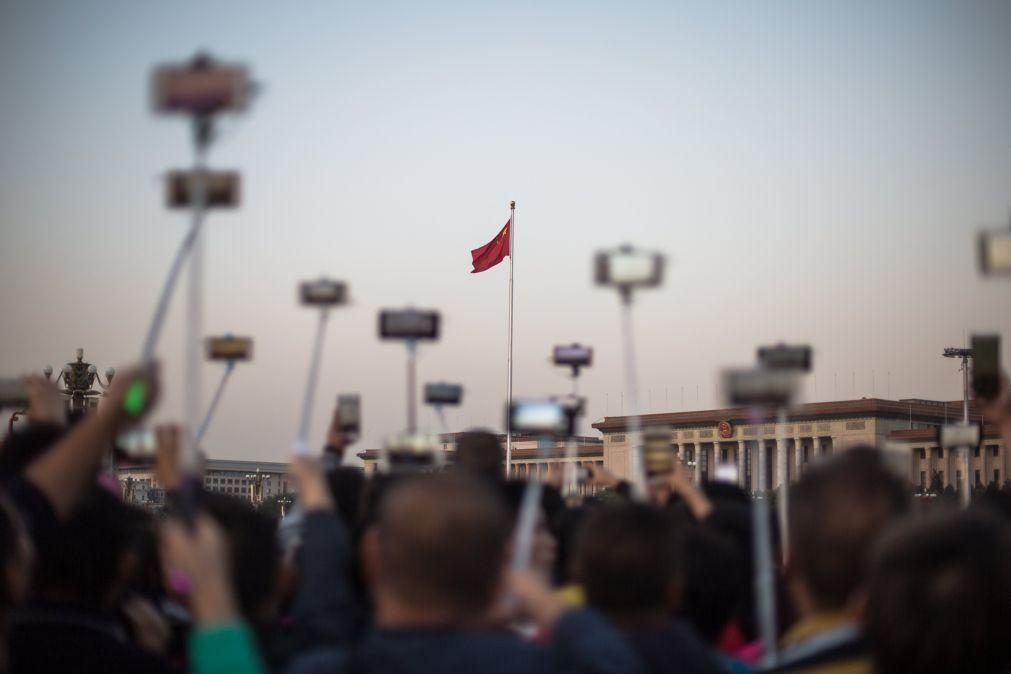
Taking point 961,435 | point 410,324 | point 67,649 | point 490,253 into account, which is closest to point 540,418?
point 410,324

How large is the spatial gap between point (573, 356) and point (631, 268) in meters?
1.98

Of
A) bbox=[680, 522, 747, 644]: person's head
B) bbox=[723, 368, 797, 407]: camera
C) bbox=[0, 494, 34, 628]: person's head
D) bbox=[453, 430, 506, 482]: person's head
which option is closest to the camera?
bbox=[0, 494, 34, 628]: person's head

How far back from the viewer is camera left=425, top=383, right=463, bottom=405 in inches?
265

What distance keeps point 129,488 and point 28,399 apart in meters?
75.0

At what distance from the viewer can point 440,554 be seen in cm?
312

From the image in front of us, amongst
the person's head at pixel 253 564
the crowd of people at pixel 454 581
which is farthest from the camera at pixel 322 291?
the person's head at pixel 253 564

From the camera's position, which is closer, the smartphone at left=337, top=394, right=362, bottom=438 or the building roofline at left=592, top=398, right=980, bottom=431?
the smartphone at left=337, top=394, right=362, bottom=438

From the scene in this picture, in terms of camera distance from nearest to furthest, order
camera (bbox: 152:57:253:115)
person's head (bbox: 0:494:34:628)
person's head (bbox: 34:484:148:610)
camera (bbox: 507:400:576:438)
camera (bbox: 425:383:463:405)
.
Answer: person's head (bbox: 0:494:34:628), person's head (bbox: 34:484:148:610), camera (bbox: 152:57:253:115), camera (bbox: 507:400:576:438), camera (bbox: 425:383:463:405)

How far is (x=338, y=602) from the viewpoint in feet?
13.0

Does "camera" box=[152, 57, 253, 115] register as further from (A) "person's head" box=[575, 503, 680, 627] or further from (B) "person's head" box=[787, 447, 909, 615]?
(B) "person's head" box=[787, 447, 909, 615]

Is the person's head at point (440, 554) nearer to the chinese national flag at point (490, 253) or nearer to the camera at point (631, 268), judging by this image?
the camera at point (631, 268)

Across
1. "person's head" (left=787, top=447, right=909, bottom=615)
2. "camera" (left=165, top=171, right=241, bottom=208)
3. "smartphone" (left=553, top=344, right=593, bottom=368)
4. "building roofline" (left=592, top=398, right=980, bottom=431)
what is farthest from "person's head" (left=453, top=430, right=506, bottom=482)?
Result: "building roofline" (left=592, top=398, right=980, bottom=431)

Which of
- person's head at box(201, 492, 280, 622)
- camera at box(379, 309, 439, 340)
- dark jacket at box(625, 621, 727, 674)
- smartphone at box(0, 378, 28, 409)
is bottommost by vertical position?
dark jacket at box(625, 621, 727, 674)

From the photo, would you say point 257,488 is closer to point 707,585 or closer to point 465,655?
point 707,585
